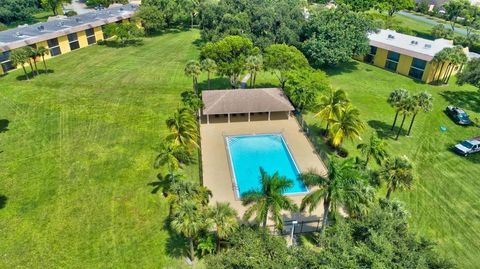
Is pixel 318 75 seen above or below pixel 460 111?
above

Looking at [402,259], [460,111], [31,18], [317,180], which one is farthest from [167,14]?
[402,259]

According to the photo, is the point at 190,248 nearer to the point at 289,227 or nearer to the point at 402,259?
the point at 289,227

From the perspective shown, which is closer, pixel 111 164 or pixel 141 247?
pixel 141 247

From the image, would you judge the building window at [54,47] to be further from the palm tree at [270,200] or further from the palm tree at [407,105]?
the palm tree at [407,105]

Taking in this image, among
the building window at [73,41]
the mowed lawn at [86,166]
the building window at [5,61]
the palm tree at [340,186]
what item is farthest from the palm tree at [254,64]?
the building window at [73,41]

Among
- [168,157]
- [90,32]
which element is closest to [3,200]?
[168,157]

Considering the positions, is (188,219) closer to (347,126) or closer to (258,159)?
(258,159)

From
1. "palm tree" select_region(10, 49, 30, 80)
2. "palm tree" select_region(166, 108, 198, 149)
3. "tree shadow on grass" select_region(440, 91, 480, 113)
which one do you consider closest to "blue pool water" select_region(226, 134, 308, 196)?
"palm tree" select_region(166, 108, 198, 149)
